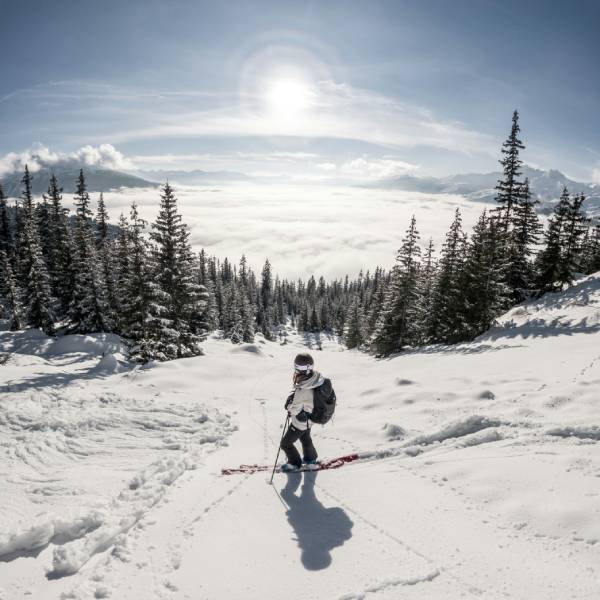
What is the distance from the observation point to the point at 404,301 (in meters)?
31.0

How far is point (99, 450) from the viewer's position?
7.88 metres

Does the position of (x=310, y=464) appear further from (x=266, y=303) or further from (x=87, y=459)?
(x=266, y=303)

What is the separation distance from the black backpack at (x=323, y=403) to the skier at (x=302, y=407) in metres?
0.03

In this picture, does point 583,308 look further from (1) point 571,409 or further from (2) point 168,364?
(2) point 168,364

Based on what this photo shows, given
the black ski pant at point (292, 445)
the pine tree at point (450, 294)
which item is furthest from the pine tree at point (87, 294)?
the black ski pant at point (292, 445)

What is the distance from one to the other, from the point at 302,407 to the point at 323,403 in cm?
42

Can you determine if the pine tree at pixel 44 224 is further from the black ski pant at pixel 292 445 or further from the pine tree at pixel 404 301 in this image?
the black ski pant at pixel 292 445

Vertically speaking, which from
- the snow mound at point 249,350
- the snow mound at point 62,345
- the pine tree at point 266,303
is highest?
the snow mound at point 249,350

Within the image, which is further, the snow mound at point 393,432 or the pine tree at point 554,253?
the pine tree at point 554,253

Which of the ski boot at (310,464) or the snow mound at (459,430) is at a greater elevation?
the snow mound at (459,430)

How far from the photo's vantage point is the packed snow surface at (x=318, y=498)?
4145 mm

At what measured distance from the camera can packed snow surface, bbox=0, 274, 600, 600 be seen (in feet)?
13.6

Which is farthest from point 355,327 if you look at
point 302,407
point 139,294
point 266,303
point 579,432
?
point 302,407

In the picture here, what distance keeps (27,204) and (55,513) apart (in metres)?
48.9
